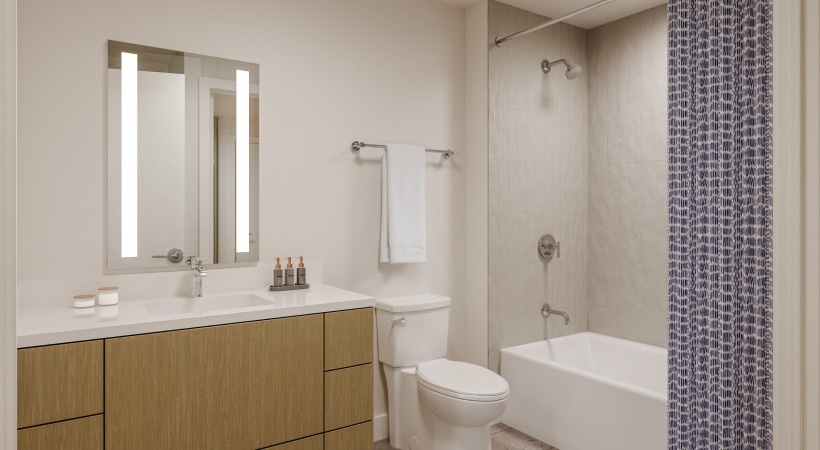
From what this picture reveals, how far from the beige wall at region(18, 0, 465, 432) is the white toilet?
20cm

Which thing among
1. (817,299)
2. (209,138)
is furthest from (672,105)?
(209,138)

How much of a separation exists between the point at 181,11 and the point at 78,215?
38.5 inches

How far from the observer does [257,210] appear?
2.48 m

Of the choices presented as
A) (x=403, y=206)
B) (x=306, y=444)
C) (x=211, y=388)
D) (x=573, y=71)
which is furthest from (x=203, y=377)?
(x=573, y=71)

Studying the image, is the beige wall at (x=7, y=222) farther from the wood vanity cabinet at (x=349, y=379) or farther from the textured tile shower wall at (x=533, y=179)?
the textured tile shower wall at (x=533, y=179)

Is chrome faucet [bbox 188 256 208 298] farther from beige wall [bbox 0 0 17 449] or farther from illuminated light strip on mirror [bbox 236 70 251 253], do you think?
beige wall [bbox 0 0 17 449]

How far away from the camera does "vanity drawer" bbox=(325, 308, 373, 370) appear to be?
2.11 meters

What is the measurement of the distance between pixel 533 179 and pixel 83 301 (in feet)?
8.15

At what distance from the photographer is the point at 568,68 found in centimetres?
329

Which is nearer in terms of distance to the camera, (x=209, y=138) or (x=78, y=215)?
(x=78, y=215)

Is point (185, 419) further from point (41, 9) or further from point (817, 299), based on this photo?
point (817, 299)

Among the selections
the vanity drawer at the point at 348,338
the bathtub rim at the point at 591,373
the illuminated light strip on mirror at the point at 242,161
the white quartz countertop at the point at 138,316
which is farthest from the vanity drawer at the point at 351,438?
the bathtub rim at the point at 591,373

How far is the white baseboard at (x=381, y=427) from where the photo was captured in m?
2.85

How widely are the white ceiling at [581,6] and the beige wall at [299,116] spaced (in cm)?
37
